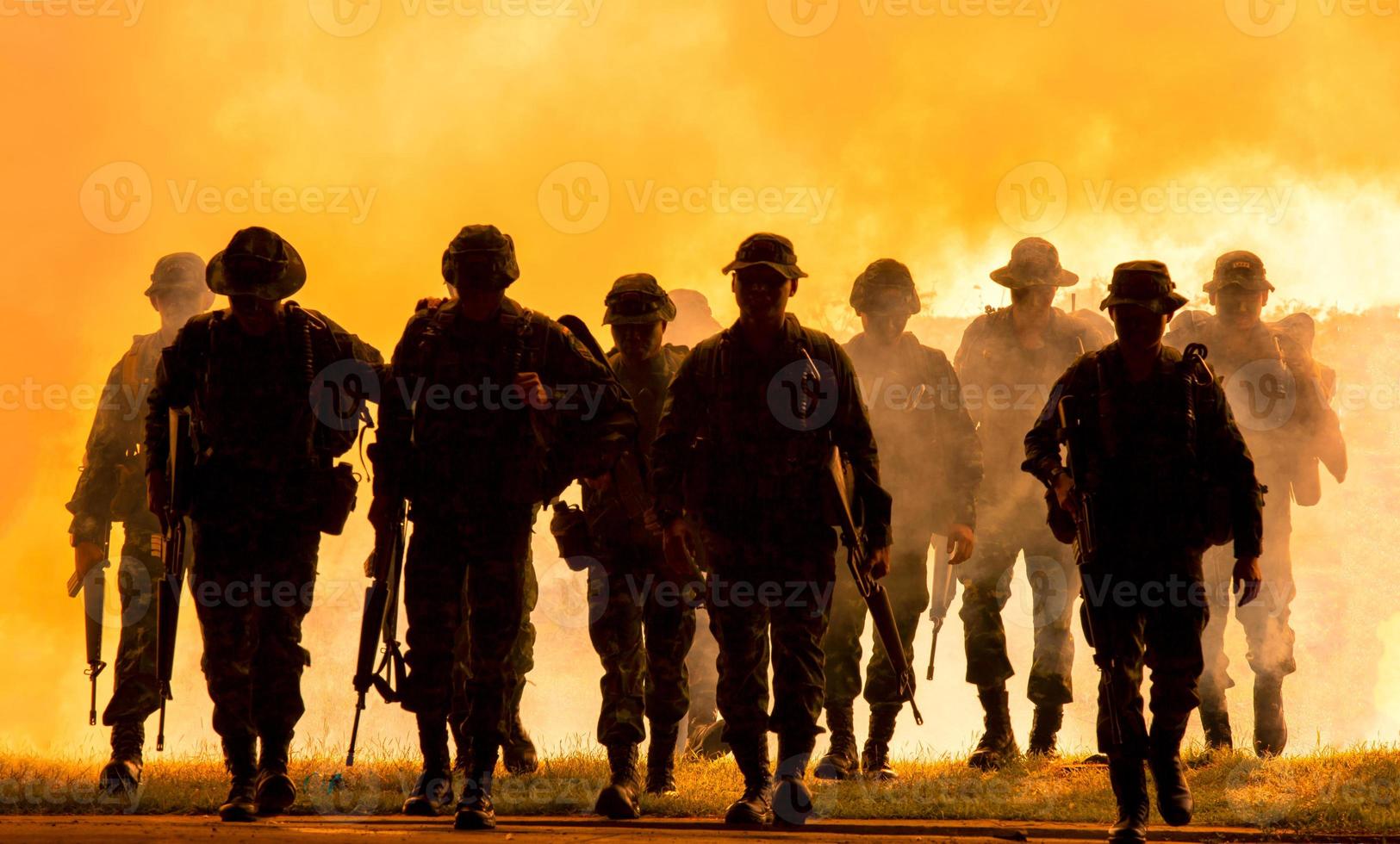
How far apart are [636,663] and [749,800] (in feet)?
4.87

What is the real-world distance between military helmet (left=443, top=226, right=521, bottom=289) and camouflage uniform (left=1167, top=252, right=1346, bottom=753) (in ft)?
18.5

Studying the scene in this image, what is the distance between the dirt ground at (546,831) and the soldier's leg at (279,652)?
0.32m

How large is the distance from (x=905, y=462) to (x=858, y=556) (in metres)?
3.02

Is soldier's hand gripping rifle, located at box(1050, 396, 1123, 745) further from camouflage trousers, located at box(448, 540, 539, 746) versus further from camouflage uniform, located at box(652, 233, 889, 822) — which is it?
camouflage trousers, located at box(448, 540, 539, 746)

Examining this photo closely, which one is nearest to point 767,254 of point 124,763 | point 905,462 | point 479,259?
point 479,259

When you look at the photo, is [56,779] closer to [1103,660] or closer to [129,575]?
[129,575]

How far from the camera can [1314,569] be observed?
72.5 feet

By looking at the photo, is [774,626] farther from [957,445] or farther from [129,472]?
[129,472]

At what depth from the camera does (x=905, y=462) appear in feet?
37.9

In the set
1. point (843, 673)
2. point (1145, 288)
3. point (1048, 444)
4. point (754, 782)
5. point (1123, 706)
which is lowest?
point (754, 782)

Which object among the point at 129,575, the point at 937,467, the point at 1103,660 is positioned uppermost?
the point at 937,467

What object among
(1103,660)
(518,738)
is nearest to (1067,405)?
(1103,660)

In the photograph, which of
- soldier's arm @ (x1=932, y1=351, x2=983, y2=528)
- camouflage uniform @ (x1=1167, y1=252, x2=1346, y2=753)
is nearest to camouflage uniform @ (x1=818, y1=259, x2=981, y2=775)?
soldier's arm @ (x1=932, y1=351, x2=983, y2=528)

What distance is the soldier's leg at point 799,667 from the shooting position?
8.34 m
